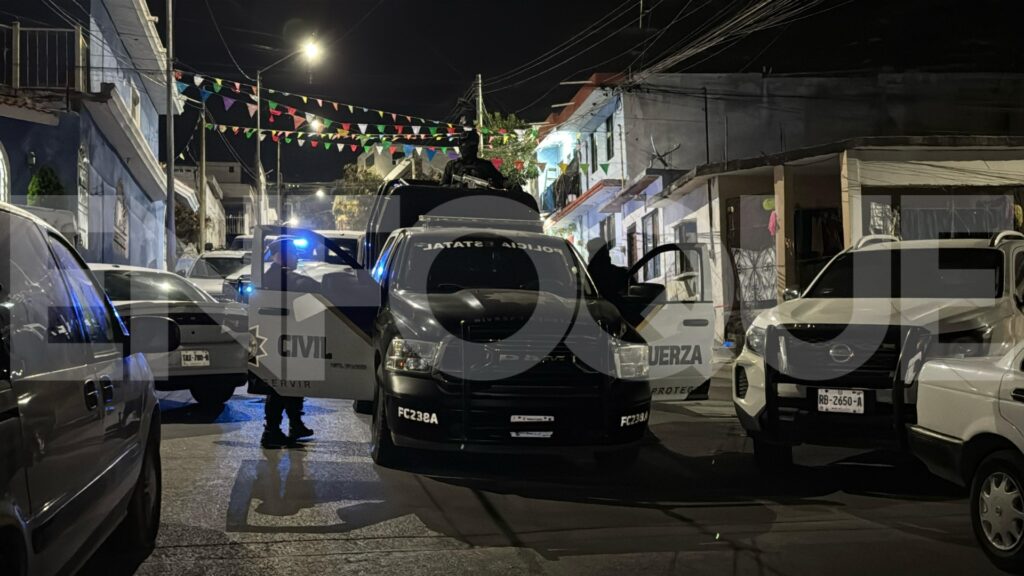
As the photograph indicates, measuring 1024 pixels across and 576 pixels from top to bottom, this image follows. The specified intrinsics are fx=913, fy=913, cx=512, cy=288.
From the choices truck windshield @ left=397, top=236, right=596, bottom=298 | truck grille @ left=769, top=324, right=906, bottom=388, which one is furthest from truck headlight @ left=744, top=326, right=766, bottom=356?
truck windshield @ left=397, top=236, right=596, bottom=298

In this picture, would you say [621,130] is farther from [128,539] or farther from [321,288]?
[128,539]

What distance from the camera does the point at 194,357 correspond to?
9.01m

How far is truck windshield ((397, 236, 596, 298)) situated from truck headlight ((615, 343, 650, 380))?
1.16 m

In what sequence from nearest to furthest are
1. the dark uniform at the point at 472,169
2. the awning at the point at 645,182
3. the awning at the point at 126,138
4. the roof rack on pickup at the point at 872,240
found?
the roof rack on pickup at the point at 872,240 < the dark uniform at the point at 472,169 < the awning at the point at 126,138 < the awning at the point at 645,182

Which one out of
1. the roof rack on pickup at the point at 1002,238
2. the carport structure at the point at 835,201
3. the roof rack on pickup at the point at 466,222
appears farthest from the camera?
the carport structure at the point at 835,201

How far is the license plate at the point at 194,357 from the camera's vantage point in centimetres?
895

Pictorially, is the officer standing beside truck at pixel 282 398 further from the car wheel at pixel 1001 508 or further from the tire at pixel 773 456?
the car wheel at pixel 1001 508

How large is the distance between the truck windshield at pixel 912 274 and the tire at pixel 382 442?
157 inches

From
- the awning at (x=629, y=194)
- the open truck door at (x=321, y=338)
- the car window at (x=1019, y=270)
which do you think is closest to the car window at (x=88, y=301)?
the open truck door at (x=321, y=338)

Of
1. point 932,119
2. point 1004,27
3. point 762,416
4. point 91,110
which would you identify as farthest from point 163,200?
point 762,416

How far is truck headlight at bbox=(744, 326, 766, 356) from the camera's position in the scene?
7209 millimetres

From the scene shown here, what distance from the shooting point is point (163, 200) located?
114 feet

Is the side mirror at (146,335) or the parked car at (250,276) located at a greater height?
the parked car at (250,276)

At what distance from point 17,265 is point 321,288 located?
13.0 feet
